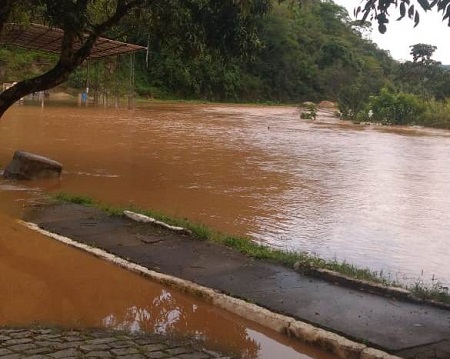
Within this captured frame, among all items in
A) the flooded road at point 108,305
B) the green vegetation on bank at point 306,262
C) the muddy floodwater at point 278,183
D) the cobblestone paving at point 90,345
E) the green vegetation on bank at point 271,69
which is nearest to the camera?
the cobblestone paving at point 90,345

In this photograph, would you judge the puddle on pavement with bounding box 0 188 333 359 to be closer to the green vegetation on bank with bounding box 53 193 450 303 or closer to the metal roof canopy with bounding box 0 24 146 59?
the green vegetation on bank with bounding box 53 193 450 303

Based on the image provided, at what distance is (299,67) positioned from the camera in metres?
78.6

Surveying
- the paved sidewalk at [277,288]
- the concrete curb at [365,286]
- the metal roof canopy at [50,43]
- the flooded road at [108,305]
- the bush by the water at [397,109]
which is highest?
the metal roof canopy at [50,43]

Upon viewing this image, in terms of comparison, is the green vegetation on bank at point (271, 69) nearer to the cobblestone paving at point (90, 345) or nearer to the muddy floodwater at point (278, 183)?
the muddy floodwater at point (278, 183)

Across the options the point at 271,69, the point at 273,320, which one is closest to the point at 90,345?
the point at 273,320

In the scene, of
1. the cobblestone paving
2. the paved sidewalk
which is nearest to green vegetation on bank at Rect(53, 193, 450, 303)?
the paved sidewalk

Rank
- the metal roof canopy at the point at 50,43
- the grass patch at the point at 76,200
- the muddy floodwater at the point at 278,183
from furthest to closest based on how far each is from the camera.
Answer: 1. the metal roof canopy at the point at 50,43
2. the grass patch at the point at 76,200
3. the muddy floodwater at the point at 278,183

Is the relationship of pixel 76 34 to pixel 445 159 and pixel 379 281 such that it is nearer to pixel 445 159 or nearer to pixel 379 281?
pixel 379 281

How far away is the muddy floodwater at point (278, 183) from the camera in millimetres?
9180

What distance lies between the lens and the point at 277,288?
579 centimetres

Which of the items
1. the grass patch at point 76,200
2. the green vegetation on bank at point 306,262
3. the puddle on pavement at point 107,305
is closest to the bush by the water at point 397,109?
the grass patch at point 76,200

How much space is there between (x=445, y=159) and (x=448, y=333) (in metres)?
17.9

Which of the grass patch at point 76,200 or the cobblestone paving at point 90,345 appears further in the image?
the grass patch at point 76,200

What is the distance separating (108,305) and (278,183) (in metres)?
9.24
